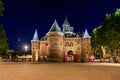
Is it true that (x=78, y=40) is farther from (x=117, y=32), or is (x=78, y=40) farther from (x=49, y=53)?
(x=117, y=32)

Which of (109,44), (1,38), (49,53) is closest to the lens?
(1,38)

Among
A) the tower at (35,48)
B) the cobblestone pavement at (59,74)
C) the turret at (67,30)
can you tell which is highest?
the turret at (67,30)

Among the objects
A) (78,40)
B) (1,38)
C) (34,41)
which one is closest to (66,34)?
(78,40)

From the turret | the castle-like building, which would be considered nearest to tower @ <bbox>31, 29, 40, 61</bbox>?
the castle-like building

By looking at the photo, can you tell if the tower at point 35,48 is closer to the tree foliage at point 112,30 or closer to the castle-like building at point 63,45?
the castle-like building at point 63,45

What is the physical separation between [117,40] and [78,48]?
43952 millimetres

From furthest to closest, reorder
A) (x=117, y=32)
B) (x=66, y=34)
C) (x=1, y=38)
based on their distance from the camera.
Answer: (x=66, y=34) → (x=117, y=32) → (x=1, y=38)

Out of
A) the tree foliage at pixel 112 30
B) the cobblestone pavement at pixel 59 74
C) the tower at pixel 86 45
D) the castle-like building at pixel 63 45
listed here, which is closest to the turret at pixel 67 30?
the castle-like building at pixel 63 45

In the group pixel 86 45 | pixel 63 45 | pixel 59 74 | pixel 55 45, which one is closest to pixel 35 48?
pixel 63 45

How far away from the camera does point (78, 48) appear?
91.1 m

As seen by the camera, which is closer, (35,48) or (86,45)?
(86,45)

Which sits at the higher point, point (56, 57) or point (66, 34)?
point (66, 34)

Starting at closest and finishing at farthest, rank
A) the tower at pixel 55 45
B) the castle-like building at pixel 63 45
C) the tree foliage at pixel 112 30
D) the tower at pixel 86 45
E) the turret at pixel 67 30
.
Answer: the tree foliage at pixel 112 30 < the tower at pixel 55 45 < the castle-like building at pixel 63 45 < the tower at pixel 86 45 < the turret at pixel 67 30

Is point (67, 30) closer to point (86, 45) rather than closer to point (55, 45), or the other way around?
point (86, 45)
